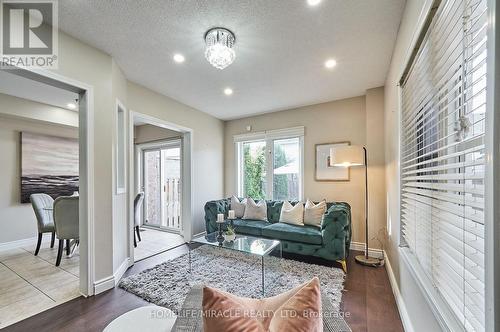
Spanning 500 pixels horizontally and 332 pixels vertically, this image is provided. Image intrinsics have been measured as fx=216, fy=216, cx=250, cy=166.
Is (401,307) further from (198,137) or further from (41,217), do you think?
(41,217)

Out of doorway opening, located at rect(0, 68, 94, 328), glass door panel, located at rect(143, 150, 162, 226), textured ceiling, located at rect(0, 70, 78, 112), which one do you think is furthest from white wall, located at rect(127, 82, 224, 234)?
glass door panel, located at rect(143, 150, 162, 226)

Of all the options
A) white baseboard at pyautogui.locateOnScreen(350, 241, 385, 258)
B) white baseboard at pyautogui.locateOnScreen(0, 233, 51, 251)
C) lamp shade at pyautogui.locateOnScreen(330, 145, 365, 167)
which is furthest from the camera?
white baseboard at pyautogui.locateOnScreen(0, 233, 51, 251)

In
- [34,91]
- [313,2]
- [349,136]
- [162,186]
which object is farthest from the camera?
[162,186]

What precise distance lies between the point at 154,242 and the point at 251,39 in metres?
3.84

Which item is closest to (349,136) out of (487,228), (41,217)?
(487,228)

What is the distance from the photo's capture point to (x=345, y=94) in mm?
3611

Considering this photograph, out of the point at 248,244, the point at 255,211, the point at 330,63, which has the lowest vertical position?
the point at 248,244

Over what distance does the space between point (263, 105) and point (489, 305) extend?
391 cm

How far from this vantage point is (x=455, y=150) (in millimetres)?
1040

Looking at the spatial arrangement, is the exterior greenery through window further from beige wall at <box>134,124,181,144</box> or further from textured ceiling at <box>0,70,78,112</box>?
textured ceiling at <box>0,70,78,112</box>

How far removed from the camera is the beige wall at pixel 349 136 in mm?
3332

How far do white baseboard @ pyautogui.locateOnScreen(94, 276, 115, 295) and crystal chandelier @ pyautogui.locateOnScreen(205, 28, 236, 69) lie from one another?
260 centimetres

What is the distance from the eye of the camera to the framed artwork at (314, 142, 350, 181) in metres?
3.76

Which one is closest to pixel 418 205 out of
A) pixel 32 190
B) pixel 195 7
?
pixel 195 7
